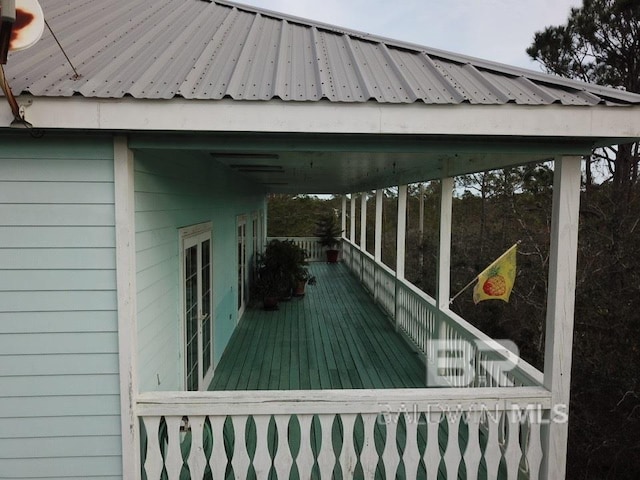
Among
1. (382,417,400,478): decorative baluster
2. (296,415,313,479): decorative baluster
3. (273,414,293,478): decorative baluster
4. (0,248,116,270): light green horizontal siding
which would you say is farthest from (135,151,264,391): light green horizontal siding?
(382,417,400,478): decorative baluster

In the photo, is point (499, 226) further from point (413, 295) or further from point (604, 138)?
point (604, 138)

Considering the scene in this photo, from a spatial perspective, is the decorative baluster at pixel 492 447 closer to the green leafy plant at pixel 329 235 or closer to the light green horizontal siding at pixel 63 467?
the light green horizontal siding at pixel 63 467

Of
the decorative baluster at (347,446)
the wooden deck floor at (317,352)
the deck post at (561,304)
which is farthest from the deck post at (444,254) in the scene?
the decorative baluster at (347,446)

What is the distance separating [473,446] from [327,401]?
0.95m

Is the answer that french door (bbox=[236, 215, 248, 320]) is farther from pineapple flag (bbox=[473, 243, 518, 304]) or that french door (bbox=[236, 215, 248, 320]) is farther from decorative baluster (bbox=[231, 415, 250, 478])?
decorative baluster (bbox=[231, 415, 250, 478])

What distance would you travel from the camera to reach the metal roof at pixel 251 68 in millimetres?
2193

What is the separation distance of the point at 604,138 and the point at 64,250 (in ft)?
9.86

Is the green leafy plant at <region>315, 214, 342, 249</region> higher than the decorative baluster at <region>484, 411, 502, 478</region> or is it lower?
higher

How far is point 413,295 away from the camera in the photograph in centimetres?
571

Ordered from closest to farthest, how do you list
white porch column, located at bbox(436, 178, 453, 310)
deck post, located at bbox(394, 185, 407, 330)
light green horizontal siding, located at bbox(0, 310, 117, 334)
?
1. light green horizontal siding, located at bbox(0, 310, 117, 334)
2. white porch column, located at bbox(436, 178, 453, 310)
3. deck post, located at bbox(394, 185, 407, 330)

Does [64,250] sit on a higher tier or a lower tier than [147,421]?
higher

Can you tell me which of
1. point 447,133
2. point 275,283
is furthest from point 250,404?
point 275,283

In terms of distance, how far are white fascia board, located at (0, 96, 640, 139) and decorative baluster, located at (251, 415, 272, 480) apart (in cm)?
166

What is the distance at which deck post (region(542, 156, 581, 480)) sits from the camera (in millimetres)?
2457
